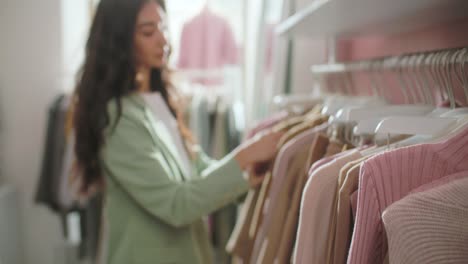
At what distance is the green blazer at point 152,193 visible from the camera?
40.4 inches

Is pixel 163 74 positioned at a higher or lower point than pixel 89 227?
higher

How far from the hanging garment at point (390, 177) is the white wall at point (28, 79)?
6.86 ft

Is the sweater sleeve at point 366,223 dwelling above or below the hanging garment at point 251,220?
above

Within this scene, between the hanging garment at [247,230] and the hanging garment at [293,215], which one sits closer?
the hanging garment at [293,215]

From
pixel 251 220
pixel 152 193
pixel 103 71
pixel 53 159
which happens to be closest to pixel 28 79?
pixel 53 159

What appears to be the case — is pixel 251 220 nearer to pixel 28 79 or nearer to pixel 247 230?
pixel 247 230

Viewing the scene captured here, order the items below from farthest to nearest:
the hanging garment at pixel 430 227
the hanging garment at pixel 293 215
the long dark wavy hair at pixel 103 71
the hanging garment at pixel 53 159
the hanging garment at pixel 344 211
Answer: the hanging garment at pixel 53 159
the long dark wavy hair at pixel 103 71
the hanging garment at pixel 293 215
the hanging garment at pixel 344 211
the hanging garment at pixel 430 227

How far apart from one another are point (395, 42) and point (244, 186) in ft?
2.00

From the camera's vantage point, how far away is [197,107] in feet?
6.14

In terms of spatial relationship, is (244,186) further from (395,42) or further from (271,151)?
(395,42)

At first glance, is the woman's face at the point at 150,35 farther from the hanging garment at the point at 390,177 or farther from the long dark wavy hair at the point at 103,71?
the hanging garment at the point at 390,177

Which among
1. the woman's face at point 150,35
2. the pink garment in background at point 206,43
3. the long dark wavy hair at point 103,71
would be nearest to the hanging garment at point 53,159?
the pink garment in background at point 206,43

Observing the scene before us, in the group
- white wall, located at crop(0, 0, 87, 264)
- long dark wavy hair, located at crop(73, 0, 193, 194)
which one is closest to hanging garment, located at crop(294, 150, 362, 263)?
Result: long dark wavy hair, located at crop(73, 0, 193, 194)

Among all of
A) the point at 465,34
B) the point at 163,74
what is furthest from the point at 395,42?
the point at 163,74
